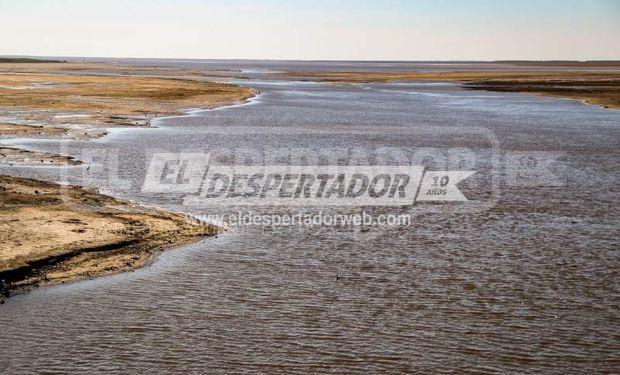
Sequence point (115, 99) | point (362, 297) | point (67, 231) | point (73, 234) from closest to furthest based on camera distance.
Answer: point (362, 297) < point (73, 234) < point (67, 231) < point (115, 99)

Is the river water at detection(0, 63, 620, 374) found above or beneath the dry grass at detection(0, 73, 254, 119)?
beneath

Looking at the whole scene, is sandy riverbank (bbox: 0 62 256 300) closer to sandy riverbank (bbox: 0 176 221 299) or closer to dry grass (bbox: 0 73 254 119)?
sandy riverbank (bbox: 0 176 221 299)

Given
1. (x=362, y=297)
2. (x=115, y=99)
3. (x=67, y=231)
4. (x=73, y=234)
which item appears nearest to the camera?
(x=362, y=297)

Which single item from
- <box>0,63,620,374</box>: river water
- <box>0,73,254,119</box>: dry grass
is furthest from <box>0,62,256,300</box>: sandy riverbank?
<box>0,73,254,119</box>: dry grass

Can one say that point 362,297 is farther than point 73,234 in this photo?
No

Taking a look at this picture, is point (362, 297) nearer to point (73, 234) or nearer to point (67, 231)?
point (73, 234)

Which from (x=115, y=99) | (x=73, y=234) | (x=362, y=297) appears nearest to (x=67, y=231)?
(x=73, y=234)

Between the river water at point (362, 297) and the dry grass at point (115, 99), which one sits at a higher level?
the dry grass at point (115, 99)

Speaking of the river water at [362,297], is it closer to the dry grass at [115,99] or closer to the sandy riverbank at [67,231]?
the sandy riverbank at [67,231]

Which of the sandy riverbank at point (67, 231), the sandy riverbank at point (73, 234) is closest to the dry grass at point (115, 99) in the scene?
the sandy riverbank at point (67, 231)
